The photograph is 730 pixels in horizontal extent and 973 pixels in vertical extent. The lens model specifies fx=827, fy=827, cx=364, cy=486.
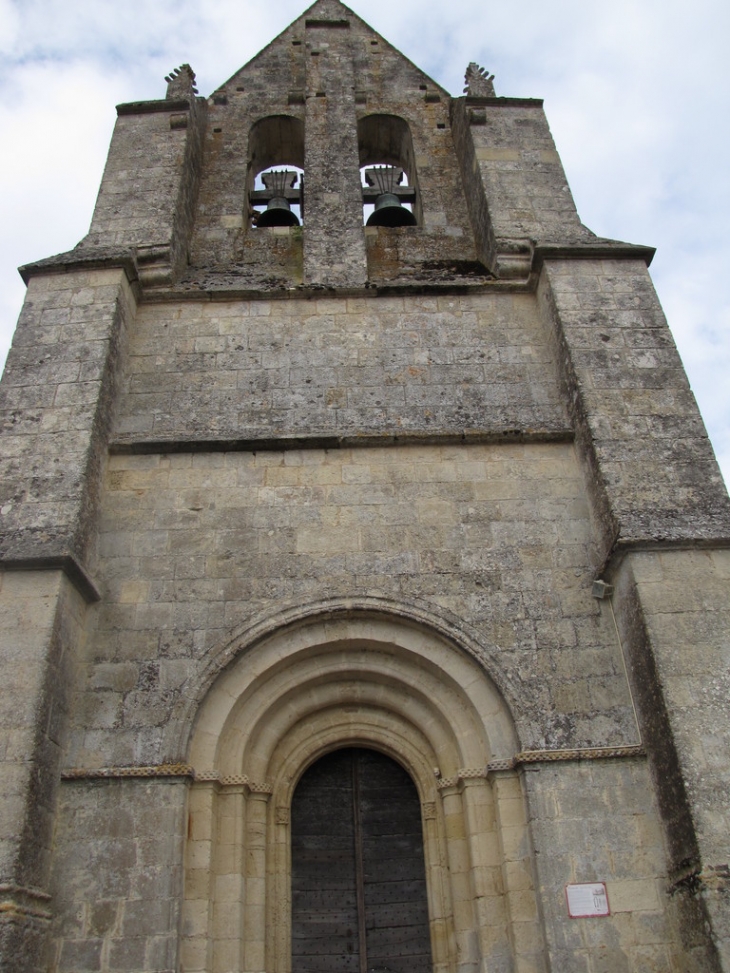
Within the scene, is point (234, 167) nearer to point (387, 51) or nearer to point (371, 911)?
point (387, 51)

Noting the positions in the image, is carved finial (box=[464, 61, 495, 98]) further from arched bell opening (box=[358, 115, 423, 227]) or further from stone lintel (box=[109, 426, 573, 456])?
stone lintel (box=[109, 426, 573, 456])

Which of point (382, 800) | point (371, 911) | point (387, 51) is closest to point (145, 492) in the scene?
point (382, 800)

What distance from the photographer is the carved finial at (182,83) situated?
9.91 metres

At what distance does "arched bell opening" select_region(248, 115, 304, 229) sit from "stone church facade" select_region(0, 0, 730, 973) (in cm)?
166

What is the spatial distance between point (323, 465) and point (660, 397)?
263cm

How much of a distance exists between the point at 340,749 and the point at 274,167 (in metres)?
7.33

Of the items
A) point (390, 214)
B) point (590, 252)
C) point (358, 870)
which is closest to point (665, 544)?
point (358, 870)

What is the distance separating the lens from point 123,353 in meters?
6.94

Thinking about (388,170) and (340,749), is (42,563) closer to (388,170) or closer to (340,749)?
(340,749)

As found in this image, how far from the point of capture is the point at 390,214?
907cm

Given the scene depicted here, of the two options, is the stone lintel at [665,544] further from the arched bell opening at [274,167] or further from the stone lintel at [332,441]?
the arched bell opening at [274,167]

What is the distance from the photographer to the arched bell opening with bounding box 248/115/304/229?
9.22m

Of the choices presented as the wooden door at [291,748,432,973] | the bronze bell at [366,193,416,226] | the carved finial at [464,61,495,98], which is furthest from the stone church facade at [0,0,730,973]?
the carved finial at [464,61,495,98]

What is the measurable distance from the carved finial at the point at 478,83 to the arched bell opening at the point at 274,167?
2089 millimetres
